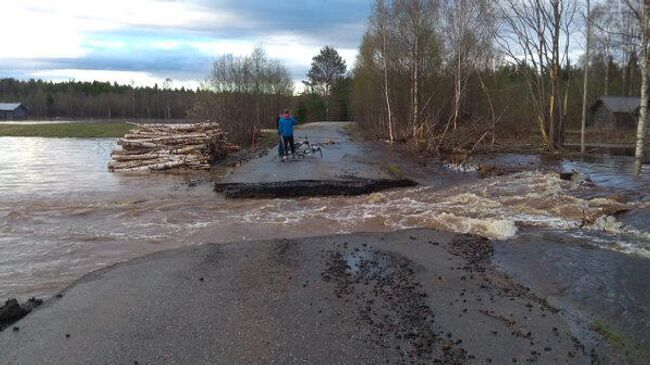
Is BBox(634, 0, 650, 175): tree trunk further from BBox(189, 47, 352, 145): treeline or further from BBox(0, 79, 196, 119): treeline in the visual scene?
BBox(0, 79, 196, 119): treeline

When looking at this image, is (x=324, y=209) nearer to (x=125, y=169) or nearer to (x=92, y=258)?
(x=92, y=258)

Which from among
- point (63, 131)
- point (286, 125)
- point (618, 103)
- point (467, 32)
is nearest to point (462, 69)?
point (467, 32)

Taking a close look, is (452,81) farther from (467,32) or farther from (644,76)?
(644,76)

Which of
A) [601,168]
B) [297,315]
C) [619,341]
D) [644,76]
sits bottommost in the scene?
[619,341]

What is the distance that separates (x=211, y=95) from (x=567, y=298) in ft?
97.0

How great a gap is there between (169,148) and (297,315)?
63.3 feet

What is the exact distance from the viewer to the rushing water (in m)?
8.89

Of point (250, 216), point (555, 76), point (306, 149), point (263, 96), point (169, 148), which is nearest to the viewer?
point (250, 216)

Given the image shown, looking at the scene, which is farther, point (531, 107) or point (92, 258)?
point (531, 107)

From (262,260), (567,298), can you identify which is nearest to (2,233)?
(262,260)

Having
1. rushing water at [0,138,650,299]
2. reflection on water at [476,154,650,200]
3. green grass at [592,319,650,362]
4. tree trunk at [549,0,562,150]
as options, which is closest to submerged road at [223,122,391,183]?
rushing water at [0,138,650,299]

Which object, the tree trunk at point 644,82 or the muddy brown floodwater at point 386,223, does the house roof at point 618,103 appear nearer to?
the muddy brown floodwater at point 386,223

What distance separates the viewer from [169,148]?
77.6 feet

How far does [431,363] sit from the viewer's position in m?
4.70
